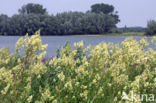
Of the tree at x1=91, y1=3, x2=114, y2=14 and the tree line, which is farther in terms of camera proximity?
the tree at x1=91, y1=3, x2=114, y2=14

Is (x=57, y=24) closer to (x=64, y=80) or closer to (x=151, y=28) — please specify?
(x=151, y=28)

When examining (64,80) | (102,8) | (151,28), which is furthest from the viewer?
(102,8)

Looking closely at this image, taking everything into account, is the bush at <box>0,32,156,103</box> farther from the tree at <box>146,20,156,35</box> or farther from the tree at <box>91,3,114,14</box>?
the tree at <box>91,3,114,14</box>

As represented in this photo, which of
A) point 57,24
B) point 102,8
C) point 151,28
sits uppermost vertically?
point 102,8

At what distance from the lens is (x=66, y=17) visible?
71375 millimetres

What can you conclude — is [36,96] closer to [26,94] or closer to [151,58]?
[26,94]

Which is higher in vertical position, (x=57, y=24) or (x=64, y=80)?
(x=57, y=24)

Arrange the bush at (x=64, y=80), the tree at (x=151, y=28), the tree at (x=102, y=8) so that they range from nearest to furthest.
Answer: the bush at (x=64, y=80), the tree at (x=151, y=28), the tree at (x=102, y=8)

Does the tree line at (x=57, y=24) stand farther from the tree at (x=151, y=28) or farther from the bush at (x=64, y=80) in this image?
the bush at (x=64, y=80)

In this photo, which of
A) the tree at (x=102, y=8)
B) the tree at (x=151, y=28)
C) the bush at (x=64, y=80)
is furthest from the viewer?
the tree at (x=102, y=8)

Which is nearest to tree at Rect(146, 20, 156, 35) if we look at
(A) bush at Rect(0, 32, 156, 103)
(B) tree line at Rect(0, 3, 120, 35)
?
(B) tree line at Rect(0, 3, 120, 35)

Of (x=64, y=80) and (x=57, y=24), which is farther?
(x=57, y=24)

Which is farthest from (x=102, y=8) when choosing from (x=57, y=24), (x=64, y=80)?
(x=64, y=80)

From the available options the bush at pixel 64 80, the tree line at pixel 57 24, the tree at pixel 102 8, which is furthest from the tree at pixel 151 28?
the bush at pixel 64 80
